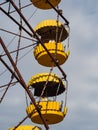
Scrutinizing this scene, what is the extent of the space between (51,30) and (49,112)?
7.42m

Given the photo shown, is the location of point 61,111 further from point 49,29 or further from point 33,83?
point 49,29

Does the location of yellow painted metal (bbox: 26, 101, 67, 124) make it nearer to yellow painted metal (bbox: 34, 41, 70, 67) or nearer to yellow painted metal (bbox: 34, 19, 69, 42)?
yellow painted metal (bbox: 34, 41, 70, 67)

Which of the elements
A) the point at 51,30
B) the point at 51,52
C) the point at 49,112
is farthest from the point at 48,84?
the point at 49,112

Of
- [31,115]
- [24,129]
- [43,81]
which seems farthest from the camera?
[24,129]

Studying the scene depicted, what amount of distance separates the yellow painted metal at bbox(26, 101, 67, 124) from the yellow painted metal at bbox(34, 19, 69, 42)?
5.80m

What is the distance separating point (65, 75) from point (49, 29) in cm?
531

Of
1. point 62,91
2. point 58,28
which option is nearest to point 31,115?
point 62,91

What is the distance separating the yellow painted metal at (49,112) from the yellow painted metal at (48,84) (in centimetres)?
267

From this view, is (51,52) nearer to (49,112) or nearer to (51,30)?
(51,30)

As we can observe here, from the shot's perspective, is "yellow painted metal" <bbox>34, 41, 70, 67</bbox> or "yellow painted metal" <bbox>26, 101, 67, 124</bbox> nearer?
"yellow painted metal" <bbox>26, 101, 67, 124</bbox>

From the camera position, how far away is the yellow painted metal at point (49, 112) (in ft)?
101

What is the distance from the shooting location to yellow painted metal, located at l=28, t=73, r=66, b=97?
33.7m

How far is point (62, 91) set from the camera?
3472 cm

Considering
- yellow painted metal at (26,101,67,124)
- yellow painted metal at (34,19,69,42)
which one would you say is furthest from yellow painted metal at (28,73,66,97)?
yellow painted metal at (34,19,69,42)
